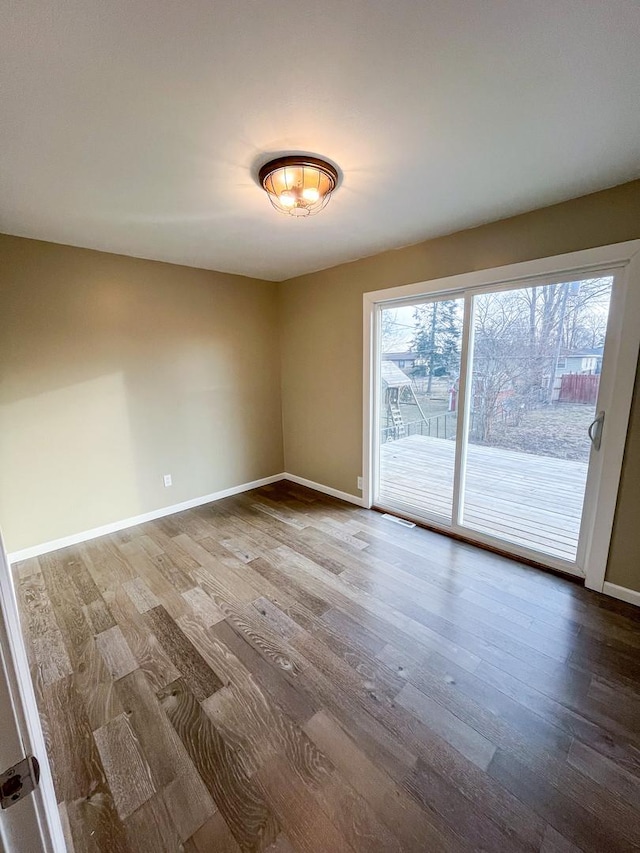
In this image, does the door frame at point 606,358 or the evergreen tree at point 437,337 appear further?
the evergreen tree at point 437,337

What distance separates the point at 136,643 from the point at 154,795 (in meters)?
0.81

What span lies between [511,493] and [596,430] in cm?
76

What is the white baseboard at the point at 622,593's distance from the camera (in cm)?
210

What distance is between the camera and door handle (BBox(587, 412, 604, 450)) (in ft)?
6.97

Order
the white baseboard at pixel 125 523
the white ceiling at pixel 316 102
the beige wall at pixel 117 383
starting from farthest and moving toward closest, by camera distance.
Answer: the white baseboard at pixel 125 523, the beige wall at pixel 117 383, the white ceiling at pixel 316 102

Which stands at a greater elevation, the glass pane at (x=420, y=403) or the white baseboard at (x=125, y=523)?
the glass pane at (x=420, y=403)

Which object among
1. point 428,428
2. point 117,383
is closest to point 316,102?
point 428,428

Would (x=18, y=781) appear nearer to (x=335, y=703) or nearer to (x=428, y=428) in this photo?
(x=335, y=703)

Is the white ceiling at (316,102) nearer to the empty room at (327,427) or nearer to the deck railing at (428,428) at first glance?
the empty room at (327,427)

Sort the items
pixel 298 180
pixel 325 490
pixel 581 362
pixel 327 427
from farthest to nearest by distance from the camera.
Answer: pixel 325 490
pixel 327 427
pixel 581 362
pixel 298 180

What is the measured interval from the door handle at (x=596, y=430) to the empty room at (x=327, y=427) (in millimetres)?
36

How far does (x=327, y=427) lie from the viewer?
3.82m

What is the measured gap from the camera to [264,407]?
13.7ft

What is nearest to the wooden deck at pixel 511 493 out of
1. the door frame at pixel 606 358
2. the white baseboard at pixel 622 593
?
the door frame at pixel 606 358
